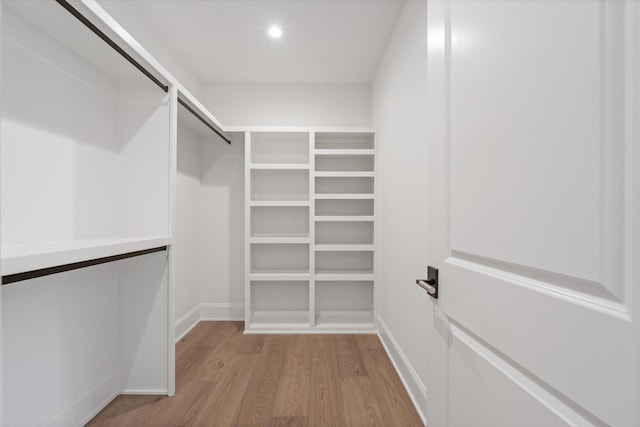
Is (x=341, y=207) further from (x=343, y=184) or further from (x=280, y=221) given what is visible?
(x=280, y=221)

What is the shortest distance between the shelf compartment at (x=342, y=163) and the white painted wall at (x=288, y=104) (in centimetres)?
38

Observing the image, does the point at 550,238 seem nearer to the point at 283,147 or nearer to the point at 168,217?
the point at 168,217

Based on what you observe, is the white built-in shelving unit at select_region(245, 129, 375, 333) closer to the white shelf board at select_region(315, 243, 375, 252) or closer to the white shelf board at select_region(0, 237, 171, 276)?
the white shelf board at select_region(315, 243, 375, 252)

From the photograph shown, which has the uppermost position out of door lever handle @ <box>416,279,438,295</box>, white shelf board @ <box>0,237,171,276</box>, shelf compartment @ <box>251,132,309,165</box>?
shelf compartment @ <box>251,132,309,165</box>

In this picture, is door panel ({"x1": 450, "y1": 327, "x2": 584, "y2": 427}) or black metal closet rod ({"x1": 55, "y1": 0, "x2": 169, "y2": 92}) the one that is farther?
black metal closet rod ({"x1": 55, "y1": 0, "x2": 169, "y2": 92})

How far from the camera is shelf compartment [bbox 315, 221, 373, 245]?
3.24 metres

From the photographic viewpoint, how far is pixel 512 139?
0.62 m

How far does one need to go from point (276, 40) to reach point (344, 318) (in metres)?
2.69

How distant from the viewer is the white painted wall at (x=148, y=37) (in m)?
1.90

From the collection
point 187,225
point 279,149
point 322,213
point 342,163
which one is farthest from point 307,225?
point 187,225

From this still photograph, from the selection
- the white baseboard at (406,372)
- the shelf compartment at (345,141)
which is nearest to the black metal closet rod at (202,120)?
the shelf compartment at (345,141)

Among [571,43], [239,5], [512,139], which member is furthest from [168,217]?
[571,43]

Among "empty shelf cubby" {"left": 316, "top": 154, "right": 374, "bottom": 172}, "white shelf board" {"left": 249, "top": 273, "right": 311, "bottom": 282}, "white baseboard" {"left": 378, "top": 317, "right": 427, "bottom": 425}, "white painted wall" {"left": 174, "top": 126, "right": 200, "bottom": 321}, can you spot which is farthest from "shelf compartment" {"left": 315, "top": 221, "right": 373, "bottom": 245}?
"white painted wall" {"left": 174, "top": 126, "right": 200, "bottom": 321}

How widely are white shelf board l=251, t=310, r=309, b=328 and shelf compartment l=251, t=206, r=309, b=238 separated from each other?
2.74 feet
